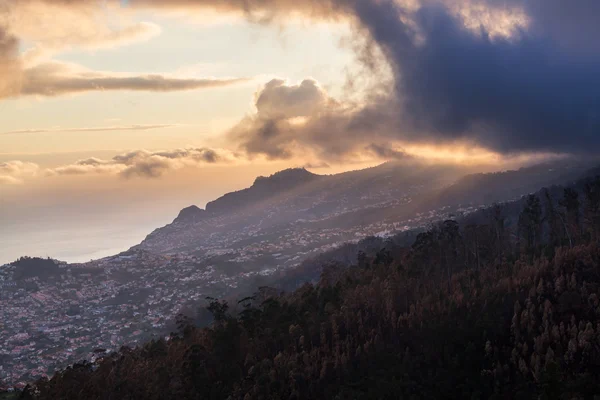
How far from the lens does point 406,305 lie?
95688 millimetres

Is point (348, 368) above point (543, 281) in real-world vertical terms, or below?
below

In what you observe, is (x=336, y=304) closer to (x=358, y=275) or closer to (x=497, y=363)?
(x=358, y=275)

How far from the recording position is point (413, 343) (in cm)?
8238

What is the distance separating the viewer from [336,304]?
3999 inches

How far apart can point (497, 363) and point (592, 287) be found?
18828mm

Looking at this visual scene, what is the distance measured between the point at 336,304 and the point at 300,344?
14959mm

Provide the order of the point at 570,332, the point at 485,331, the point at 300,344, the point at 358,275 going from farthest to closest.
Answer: the point at 358,275 < the point at 300,344 < the point at 485,331 < the point at 570,332

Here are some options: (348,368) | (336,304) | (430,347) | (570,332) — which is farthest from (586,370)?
(336,304)

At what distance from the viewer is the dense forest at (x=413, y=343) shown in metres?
70.1

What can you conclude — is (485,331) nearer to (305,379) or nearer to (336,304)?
(305,379)

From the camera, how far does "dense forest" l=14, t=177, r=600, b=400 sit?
70.1 metres

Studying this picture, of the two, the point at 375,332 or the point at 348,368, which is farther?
the point at 375,332

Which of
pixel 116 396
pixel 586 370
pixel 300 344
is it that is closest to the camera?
pixel 586 370

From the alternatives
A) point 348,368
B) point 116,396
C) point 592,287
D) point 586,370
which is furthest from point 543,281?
point 116,396
